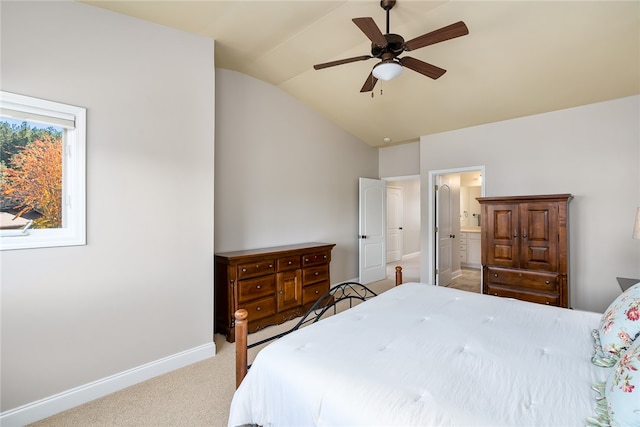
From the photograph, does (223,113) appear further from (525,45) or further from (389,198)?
(389,198)

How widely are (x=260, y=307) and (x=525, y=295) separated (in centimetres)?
312

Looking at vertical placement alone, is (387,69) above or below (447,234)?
above

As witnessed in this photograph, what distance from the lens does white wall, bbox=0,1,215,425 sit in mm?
2004

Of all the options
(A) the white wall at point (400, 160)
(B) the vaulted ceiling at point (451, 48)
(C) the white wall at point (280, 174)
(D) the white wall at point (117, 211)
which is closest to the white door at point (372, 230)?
(C) the white wall at point (280, 174)

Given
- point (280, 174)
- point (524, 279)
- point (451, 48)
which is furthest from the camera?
point (280, 174)

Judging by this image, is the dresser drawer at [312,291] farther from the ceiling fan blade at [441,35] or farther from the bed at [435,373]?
the ceiling fan blade at [441,35]

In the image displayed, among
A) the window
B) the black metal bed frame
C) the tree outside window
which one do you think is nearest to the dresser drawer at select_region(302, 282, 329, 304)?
the black metal bed frame

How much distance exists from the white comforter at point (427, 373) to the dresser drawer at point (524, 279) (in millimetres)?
1597

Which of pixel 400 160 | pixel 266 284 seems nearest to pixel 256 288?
pixel 266 284

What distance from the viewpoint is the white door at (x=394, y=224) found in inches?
312

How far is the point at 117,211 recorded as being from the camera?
93.9 inches

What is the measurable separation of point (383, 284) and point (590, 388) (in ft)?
14.6

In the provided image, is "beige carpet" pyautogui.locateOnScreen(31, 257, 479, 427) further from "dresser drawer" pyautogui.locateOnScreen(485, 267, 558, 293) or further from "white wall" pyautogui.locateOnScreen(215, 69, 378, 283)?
"dresser drawer" pyautogui.locateOnScreen(485, 267, 558, 293)

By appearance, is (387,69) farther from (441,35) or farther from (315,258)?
Result: (315,258)
